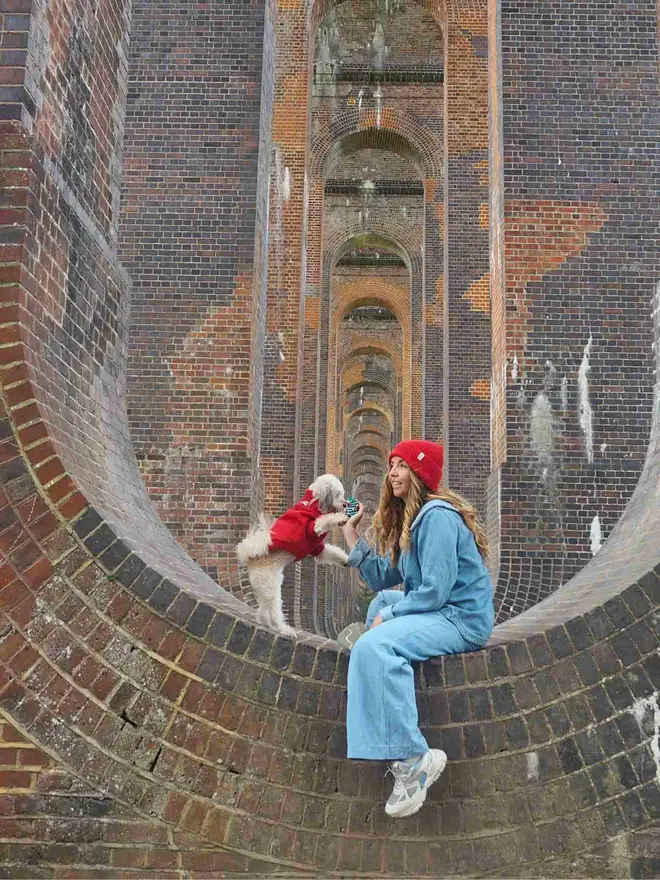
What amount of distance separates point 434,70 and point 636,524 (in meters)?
17.2

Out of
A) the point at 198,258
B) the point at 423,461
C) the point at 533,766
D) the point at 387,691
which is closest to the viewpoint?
the point at 387,691

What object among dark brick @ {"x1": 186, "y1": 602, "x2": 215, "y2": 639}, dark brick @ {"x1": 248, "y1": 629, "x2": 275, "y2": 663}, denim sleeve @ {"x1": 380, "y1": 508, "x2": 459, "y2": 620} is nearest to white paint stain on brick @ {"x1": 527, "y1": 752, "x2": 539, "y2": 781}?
denim sleeve @ {"x1": 380, "y1": 508, "x2": 459, "y2": 620}

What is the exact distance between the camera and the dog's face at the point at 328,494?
153 inches

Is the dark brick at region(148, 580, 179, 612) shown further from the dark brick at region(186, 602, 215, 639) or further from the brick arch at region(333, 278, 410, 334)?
the brick arch at region(333, 278, 410, 334)

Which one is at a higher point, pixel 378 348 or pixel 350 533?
pixel 378 348

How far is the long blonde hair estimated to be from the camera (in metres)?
3.20

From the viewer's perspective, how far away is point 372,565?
143 inches

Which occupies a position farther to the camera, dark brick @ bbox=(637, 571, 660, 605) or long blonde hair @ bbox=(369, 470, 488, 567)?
long blonde hair @ bbox=(369, 470, 488, 567)

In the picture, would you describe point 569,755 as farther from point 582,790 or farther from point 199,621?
point 199,621

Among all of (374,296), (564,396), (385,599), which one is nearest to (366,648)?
(385,599)

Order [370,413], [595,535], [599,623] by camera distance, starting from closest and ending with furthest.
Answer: [599,623]
[595,535]
[370,413]

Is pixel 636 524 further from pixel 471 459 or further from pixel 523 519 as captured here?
pixel 471 459

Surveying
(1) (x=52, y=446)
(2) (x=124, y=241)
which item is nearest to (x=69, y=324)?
(1) (x=52, y=446)

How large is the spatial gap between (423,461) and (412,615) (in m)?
0.58
